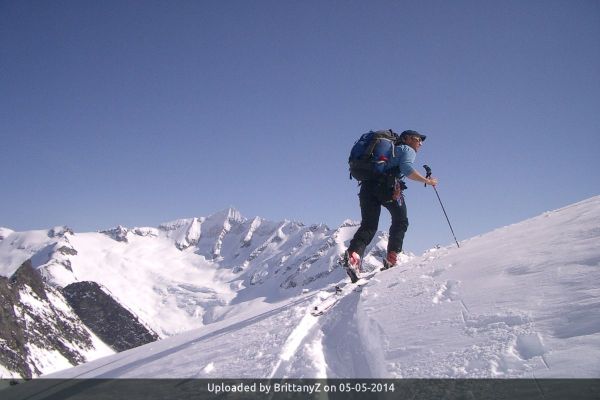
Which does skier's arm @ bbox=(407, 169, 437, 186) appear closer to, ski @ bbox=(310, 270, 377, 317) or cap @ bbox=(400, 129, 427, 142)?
cap @ bbox=(400, 129, 427, 142)

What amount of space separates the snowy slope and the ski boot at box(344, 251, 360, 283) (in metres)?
1.02

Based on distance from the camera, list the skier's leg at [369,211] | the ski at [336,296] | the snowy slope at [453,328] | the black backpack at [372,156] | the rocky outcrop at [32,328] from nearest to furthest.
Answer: the snowy slope at [453,328]
the ski at [336,296]
the black backpack at [372,156]
the skier's leg at [369,211]
the rocky outcrop at [32,328]

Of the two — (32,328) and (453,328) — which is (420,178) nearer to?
(453,328)

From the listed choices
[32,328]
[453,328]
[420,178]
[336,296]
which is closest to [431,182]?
[420,178]

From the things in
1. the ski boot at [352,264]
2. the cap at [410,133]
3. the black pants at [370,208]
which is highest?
the cap at [410,133]

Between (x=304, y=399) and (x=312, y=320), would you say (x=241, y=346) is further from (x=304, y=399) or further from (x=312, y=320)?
(x=304, y=399)

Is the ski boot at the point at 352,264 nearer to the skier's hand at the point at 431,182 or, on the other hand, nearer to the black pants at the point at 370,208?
the black pants at the point at 370,208

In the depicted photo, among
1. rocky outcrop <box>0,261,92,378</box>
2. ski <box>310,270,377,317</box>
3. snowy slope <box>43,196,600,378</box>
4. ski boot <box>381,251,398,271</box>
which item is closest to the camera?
snowy slope <box>43,196,600,378</box>

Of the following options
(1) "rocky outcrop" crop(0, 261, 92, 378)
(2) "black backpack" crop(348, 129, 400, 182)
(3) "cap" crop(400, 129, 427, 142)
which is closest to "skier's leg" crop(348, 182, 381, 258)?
(2) "black backpack" crop(348, 129, 400, 182)

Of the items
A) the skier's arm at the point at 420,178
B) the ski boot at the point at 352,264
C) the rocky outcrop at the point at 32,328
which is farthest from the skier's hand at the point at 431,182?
the rocky outcrop at the point at 32,328

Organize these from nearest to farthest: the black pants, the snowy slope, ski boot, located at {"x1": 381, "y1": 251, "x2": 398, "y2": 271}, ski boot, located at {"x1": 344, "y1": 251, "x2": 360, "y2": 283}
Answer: the snowy slope → ski boot, located at {"x1": 344, "y1": 251, "x2": 360, "y2": 283} → the black pants → ski boot, located at {"x1": 381, "y1": 251, "x2": 398, "y2": 271}

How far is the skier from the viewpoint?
8.16 m

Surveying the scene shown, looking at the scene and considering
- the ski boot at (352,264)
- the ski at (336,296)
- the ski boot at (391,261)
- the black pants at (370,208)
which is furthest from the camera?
the ski boot at (391,261)

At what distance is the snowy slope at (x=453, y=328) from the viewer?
3.35m
